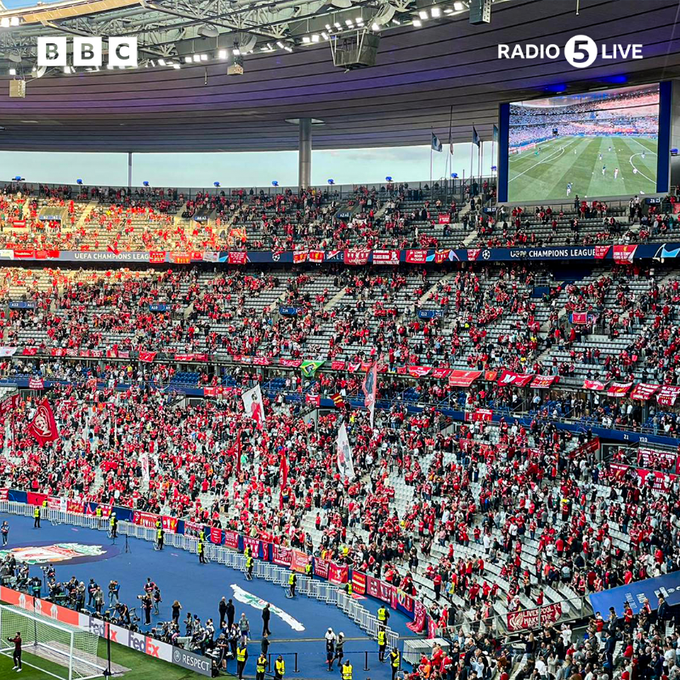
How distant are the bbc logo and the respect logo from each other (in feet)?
58.9

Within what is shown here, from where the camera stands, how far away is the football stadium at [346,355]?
29.4m

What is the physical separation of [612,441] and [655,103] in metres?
20.0

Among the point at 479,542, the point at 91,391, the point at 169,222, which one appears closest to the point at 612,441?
the point at 479,542

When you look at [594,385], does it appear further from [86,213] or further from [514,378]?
[86,213]

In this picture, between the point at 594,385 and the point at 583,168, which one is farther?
the point at 583,168

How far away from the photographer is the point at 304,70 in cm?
5144

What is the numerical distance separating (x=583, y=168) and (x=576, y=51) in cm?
940

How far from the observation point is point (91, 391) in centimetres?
5656

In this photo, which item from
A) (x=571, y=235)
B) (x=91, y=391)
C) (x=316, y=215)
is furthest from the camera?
(x=316, y=215)

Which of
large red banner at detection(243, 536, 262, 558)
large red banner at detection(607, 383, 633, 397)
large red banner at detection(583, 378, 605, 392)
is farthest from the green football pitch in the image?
large red banner at detection(243, 536, 262, 558)

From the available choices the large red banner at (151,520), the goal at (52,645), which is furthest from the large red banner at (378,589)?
the large red banner at (151,520)

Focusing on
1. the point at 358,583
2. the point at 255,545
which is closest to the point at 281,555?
the point at 255,545

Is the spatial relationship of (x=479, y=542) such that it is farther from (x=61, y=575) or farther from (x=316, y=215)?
(x=316, y=215)

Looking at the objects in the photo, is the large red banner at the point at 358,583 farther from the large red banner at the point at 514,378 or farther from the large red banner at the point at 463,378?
the large red banner at the point at 463,378
